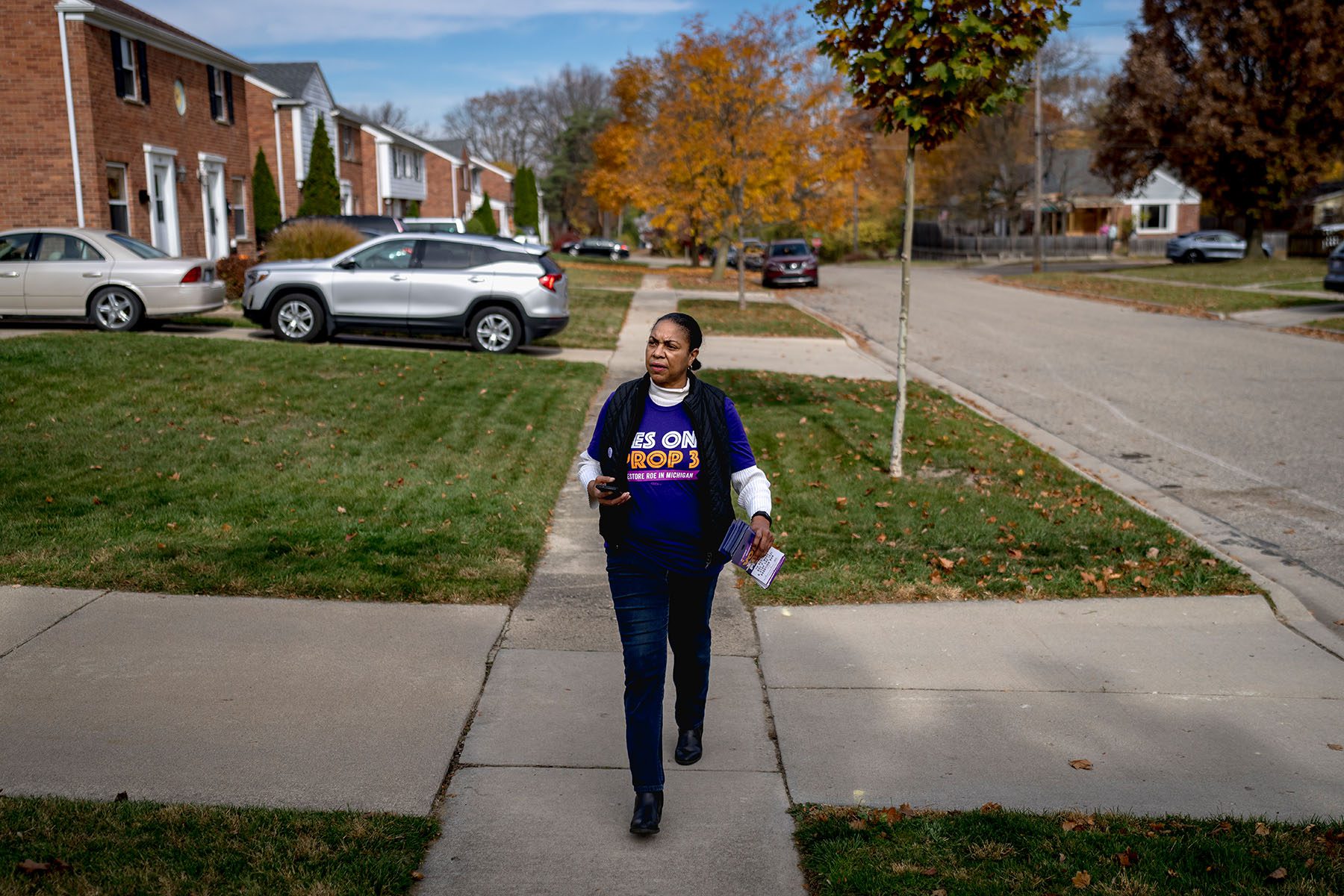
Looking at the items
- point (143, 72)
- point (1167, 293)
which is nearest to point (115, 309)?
point (143, 72)

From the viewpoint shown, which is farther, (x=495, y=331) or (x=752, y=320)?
(x=752, y=320)

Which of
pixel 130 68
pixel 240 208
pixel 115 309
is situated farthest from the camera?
pixel 240 208

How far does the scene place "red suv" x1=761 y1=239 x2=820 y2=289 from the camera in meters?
36.4

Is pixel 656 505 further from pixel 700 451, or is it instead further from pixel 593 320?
pixel 593 320

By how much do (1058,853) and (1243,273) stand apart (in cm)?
3815

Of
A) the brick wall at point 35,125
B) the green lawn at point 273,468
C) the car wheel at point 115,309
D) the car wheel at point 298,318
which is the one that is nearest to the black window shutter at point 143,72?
the brick wall at point 35,125

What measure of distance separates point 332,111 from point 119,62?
22.3 metres

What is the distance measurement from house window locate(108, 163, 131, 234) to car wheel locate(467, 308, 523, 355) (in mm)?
12125

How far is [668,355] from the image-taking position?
3.95 m

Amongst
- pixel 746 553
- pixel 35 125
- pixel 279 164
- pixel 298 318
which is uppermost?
pixel 279 164

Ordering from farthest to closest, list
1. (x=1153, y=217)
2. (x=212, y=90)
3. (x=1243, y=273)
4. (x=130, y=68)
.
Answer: (x=1153, y=217), (x=1243, y=273), (x=212, y=90), (x=130, y=68)

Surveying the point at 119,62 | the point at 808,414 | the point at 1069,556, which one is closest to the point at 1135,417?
the point at 808,414

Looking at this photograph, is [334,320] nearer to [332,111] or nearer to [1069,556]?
[1069,556]

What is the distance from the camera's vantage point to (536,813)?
4.09 meters
